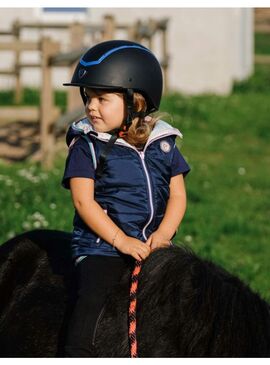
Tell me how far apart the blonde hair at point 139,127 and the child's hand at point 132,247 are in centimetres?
41

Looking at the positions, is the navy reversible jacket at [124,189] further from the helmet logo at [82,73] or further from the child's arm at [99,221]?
the helmet logo at [82,73]

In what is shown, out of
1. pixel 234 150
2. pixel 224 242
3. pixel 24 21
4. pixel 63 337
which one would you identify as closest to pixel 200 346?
pixel 63 337

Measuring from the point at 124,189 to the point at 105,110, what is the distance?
35cm

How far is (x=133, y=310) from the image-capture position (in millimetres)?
3383

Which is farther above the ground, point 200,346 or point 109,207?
point 109,207

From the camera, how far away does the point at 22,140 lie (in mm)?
14852

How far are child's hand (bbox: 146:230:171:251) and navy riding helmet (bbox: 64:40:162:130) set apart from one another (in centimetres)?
47

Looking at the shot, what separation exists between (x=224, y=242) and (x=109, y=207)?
5.24 meters

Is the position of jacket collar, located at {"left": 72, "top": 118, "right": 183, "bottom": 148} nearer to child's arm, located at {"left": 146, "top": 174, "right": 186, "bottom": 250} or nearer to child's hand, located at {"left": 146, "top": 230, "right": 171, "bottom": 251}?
child's arm, located at {"left": 146, "top": 174, "right": 186, "bottom": 250}

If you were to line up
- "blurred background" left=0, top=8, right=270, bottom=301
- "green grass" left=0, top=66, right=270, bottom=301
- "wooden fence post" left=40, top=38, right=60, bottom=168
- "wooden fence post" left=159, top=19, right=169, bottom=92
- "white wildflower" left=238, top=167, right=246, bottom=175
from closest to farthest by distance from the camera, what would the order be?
"green grass" left=0, top=66, right=270, bottom=301, "blurred background" left=0, top=8, right=270, bottom=301, "wooden fence post" left=40, top=38, right=60, bottom=168, "white wildflower" left=238, top=167, right=246, bottom=175, "wooden fence post" left=159, top=19, right=169, bottom=92

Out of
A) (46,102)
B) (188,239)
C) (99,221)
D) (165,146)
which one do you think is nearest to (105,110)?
(165,146)

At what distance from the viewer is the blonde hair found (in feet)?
12.6

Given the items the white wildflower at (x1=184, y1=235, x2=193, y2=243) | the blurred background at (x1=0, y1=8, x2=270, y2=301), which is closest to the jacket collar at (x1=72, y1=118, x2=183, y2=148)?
the blurred background at (x1=0, y1=8, x2=270, y2=301)

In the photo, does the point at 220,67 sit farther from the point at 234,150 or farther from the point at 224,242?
the point at 224,242
